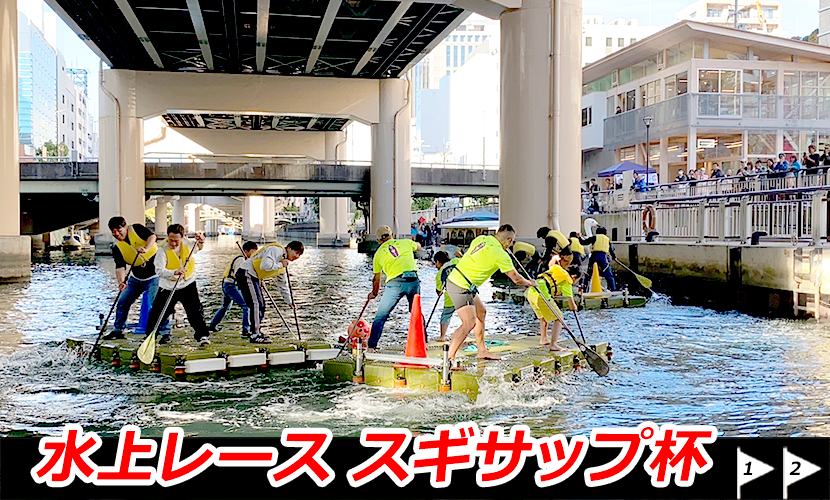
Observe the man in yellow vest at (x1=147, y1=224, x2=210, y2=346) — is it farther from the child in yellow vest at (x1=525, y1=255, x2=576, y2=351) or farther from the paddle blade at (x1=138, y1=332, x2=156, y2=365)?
the child in yellow vest at (x1=525, y1=255, x2=576, y2=351)

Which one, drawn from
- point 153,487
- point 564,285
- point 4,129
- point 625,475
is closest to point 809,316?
point 564,285

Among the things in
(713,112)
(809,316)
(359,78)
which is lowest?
(809,316)

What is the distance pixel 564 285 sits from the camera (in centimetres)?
1266

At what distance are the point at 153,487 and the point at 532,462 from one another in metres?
2.19

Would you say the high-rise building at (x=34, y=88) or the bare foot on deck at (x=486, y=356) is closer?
the bare foot on deck at (x=486, y=356)

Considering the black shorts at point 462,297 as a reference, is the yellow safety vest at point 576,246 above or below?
above

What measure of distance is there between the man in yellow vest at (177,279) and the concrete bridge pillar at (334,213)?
6284 cm

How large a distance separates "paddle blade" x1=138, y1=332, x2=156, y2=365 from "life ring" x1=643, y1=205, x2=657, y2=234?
19930 mm

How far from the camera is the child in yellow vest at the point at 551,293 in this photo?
452 inches

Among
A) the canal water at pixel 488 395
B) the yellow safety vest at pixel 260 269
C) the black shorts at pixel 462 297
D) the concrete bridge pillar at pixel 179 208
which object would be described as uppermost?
the concrete bridge pillar at pixel 179 208

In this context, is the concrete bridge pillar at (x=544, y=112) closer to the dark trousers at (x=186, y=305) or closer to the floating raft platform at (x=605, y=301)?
the floating raft platform at (x=605, y=301)

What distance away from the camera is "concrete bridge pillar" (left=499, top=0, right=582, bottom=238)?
25.9m

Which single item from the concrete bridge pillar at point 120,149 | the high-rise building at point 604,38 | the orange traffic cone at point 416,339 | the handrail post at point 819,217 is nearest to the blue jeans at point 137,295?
the orange traffic cone at point 416,339

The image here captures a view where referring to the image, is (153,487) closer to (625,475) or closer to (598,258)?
(625,475)
